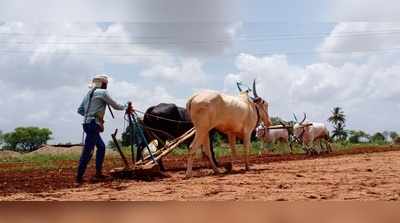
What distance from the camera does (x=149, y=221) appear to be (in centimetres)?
97

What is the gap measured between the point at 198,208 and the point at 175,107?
8.70 meters

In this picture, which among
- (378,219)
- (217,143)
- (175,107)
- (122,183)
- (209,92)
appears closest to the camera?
(378,219)

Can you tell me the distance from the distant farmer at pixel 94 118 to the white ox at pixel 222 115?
→ 4.72 ft

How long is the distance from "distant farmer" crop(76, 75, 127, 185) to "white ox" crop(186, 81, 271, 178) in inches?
56.7

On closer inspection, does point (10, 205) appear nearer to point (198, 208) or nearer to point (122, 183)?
point (198, 208)

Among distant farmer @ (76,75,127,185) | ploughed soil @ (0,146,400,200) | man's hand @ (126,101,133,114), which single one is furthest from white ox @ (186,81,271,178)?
distant farmer @ (76,75,127,185)

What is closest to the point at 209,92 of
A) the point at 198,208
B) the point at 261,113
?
the point at 261,113

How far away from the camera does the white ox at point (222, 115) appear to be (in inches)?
308

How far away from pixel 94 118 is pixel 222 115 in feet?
7.85

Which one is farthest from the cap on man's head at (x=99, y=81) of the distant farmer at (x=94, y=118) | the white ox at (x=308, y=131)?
the white ox at (x=308, y=131)

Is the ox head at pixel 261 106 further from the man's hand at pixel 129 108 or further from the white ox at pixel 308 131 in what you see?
the white ox at pixel 308 131

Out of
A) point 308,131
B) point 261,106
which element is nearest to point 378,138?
point 308,131

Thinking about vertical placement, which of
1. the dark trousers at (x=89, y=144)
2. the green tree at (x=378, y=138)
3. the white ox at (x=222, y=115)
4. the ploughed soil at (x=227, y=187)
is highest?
the green tree at (x=378, y=138)

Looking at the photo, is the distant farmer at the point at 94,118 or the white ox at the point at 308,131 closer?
the distant farmer at the point at 94,118
